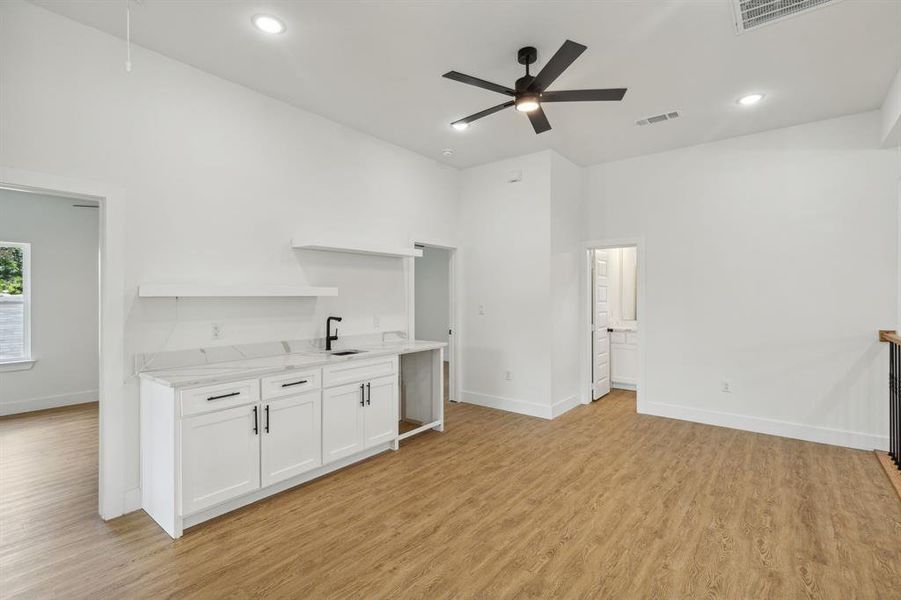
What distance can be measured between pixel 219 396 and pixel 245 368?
27 cm

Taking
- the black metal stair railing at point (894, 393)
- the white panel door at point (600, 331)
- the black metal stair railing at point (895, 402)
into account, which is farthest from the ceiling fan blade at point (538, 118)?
the black metal stair railing at point (895, 402)

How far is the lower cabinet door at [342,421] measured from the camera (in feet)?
11.3

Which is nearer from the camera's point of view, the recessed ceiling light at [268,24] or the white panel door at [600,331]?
the recessed ceiling light at [268,24]

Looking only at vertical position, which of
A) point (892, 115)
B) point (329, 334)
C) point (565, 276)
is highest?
point (892, 115)

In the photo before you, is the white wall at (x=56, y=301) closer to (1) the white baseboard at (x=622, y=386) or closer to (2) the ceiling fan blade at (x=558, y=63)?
(2) the ceiling fan blade at (x=558, y=63)

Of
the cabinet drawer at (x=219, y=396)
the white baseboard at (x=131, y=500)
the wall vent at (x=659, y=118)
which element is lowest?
the white baseboard at (x=131, y=500)

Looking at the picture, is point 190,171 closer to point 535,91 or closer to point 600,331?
point 535,91

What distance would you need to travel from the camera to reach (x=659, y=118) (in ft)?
13.9

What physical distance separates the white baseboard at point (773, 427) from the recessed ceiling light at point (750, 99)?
124 inches

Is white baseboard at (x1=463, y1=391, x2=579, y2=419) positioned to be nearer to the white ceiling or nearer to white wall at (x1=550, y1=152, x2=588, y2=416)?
white wall at (x1=550, y1=152, x2=588, y2=416)

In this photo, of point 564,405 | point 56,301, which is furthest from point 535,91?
point 56,301

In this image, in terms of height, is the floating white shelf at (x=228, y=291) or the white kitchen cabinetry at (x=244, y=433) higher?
the floating white shelf at (x=228, y=291)

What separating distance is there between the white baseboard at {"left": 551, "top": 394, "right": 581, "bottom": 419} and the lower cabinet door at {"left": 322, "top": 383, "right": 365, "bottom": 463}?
245cm

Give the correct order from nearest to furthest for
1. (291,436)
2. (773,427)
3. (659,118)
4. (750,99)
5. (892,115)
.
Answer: (291,436) < (892,115) < (750,99) < (659,118) < (773,427)
